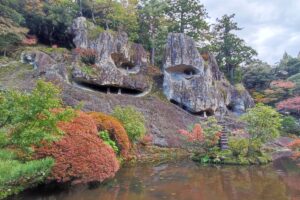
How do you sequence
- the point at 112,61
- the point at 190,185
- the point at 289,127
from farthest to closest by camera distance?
the point at 289,127 < the point at 112,61 < the point at 190,185

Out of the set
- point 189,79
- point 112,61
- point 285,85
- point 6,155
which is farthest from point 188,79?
point 6,155

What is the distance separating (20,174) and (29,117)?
5.94 feet

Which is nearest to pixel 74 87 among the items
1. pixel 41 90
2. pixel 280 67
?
pixel 41 90

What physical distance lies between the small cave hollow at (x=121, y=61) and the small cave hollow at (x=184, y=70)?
389 centimetres

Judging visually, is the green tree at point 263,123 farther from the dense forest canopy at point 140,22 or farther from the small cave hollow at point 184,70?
the dense forest canopy at point 140,22

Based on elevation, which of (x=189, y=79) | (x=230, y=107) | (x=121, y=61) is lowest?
(x=230, y=107)

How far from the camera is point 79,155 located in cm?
1059

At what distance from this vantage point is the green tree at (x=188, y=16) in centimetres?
3325

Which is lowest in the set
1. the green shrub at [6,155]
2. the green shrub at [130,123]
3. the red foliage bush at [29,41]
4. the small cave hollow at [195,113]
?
the green shrub at [6,155]

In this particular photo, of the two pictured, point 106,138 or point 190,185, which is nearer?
point 190,185

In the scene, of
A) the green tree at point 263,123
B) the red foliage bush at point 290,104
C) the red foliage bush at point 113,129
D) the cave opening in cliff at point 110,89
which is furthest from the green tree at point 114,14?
the red foliage bush at point 113,129

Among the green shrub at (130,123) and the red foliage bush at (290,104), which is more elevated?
the red foliage bush at (290,104)

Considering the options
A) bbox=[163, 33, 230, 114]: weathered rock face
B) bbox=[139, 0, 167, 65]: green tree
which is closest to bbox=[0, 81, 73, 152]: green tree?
bbox=[163, 33, 230, 114]: weathered rock face

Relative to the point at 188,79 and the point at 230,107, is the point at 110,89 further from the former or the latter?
the point at 230,107
